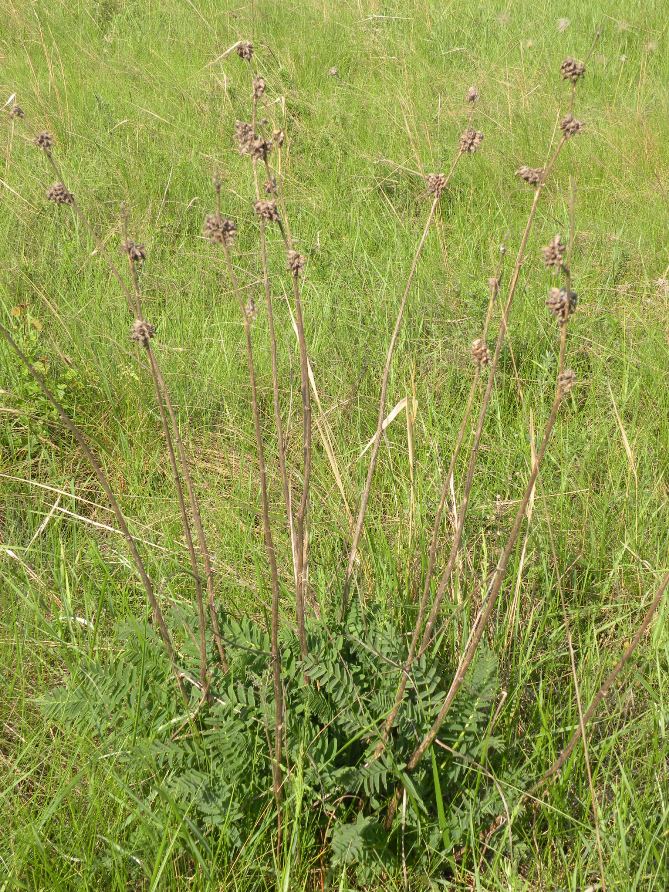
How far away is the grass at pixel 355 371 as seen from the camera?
1.34m

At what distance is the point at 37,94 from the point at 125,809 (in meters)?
3.73

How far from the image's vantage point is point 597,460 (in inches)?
82.3

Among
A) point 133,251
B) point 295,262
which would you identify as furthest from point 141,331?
point 295,262

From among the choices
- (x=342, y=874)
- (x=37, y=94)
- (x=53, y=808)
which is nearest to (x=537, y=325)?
(x=342, y=874)

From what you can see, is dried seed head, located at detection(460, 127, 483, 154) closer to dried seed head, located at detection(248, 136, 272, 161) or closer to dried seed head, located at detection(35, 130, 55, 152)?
dried seed head, located at detection(248, 136, 272, 161)

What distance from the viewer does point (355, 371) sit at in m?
2.46

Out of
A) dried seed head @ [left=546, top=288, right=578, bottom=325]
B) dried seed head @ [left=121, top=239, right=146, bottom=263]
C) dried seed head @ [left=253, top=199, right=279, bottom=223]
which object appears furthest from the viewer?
dried seed head @ [left=121, top=239, right=146, bottom=263]

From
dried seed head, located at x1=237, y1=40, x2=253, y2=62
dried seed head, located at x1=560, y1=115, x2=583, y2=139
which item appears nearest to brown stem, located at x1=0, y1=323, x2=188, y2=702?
dried seed head, located at x1=237, y1=40, x2=253, y2=62

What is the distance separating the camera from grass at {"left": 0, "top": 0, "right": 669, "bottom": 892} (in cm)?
134

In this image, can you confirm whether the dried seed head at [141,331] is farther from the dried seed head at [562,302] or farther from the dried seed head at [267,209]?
the dried seed head at [562,302]

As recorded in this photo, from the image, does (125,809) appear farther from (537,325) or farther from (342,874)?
(537,325)

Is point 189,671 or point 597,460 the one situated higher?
point 189,671

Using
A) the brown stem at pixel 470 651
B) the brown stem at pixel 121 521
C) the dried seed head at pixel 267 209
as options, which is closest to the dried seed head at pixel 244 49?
the dried seed head at pixel 267 209

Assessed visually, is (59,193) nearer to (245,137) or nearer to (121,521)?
(245,137)
